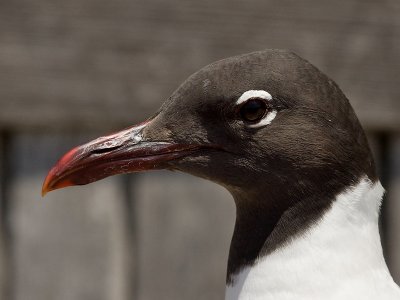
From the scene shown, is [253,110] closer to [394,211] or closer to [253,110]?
[253,110]

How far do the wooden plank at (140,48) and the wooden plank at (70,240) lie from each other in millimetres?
145

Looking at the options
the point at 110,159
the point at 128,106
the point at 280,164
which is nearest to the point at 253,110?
the point at 280,164

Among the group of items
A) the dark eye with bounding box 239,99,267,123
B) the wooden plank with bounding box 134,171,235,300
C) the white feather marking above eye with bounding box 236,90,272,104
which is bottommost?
the wooden plank with bounding box 134,171,235,300

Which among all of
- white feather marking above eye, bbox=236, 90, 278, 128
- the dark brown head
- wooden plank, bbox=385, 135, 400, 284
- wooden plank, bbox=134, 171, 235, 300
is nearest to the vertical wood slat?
wooden plank, bbox=134, 171, 235, 300

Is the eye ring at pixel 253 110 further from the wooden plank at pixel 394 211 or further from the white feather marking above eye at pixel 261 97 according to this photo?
the wooden plank at pixel 394 211

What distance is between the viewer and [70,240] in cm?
273

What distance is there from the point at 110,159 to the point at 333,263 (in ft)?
1.35

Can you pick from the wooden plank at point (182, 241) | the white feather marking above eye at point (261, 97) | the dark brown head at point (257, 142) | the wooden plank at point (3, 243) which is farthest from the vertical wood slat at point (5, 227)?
the white feather marking above eye at point (261, 97)

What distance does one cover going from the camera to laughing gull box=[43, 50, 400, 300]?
1.83 meters

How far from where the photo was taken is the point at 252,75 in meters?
1.82

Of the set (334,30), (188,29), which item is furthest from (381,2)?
(188,29)

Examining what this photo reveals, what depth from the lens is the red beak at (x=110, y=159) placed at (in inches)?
74.8

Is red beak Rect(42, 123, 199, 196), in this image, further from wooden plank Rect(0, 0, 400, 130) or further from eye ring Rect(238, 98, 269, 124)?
wooden plank Rect(0, 0, 400, 130)

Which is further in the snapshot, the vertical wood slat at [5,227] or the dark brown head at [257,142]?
the vertical wood slat at [5,227]
